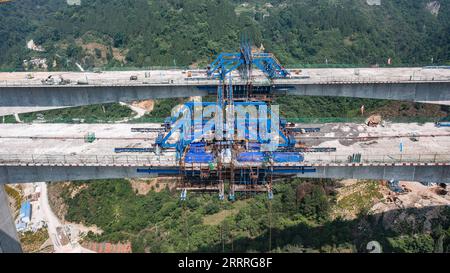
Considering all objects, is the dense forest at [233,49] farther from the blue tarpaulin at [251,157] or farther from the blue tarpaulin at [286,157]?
the blue tarpaulin at [251,157]

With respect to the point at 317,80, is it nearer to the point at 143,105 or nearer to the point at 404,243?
the point at 404,243

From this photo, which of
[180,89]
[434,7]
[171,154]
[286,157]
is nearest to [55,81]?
[180,89]

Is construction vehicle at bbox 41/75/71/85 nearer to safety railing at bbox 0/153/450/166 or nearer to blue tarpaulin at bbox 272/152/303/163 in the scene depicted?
safety railing at bbox 0/153/450/166

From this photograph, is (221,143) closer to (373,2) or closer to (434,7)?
(373,2)

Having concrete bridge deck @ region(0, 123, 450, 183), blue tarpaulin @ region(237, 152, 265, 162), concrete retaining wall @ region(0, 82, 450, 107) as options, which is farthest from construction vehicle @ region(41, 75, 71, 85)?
blue tarpaulin @ region(237, 152, 265, 162)

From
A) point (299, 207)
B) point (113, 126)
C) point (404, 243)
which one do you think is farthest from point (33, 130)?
point (404, 243)

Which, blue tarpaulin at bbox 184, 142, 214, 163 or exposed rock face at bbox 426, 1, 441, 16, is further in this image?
exposed rock face at bbox 426, 1, 441, 16
